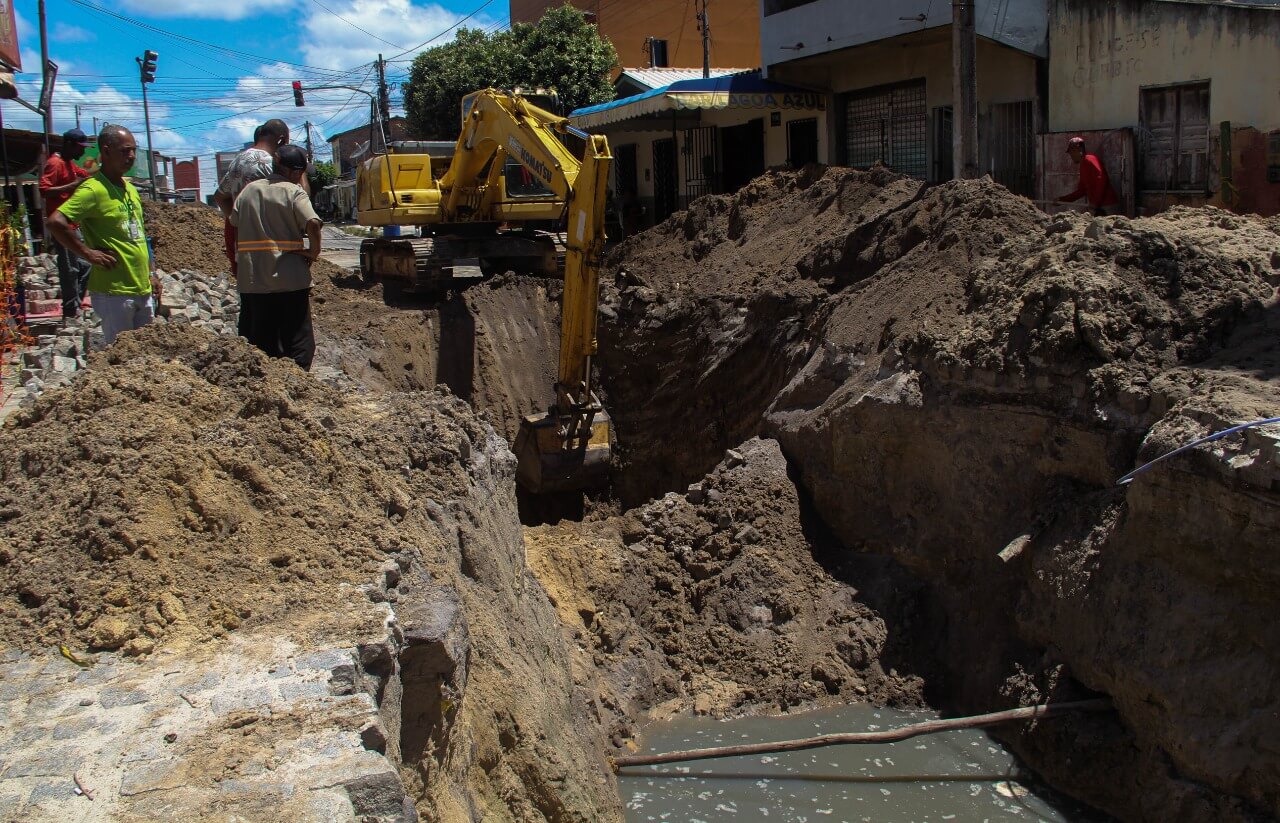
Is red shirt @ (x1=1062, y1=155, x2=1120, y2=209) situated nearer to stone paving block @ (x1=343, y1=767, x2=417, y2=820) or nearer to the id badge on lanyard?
the id badge on lanyard

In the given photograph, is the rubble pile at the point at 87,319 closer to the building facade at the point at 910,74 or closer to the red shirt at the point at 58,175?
the red shirt at the point at 58,175

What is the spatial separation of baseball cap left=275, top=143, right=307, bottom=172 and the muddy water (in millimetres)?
3993

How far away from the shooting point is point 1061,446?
6.36m

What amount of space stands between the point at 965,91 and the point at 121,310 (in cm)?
911

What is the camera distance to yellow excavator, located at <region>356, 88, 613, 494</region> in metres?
8.55

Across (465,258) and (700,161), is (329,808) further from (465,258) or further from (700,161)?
(700,161)

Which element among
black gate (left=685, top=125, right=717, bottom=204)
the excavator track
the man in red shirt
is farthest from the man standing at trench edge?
black gate (left=685, top=125, right=717, bottom=204)

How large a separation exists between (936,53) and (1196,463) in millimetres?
10958

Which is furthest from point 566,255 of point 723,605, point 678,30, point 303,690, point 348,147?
point 348,147

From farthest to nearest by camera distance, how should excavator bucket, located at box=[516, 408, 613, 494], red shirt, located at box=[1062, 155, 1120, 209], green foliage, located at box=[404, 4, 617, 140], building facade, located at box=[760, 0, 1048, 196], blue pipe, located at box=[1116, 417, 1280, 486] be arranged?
green foliage, located at box=[404, 4, 617, 140] → building facade, located at box=[760, 0, 1048, 196] → red shirt, located at box=[1062, 155, 1120, 209] → excavator bucket, located at box=[516, 408, 613, 494] → blue pipe, located at box=[1116, 417, 1280, 486]

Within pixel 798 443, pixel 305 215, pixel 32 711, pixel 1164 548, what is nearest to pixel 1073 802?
pixel 1164 548

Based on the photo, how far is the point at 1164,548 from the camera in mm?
5480

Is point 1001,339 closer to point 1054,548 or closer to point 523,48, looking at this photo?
point 1054,548

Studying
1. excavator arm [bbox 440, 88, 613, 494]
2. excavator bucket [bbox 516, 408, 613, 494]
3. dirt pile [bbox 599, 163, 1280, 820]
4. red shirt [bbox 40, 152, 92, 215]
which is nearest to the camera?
dirt pile [bbox 599, 163, 1280, 820]
